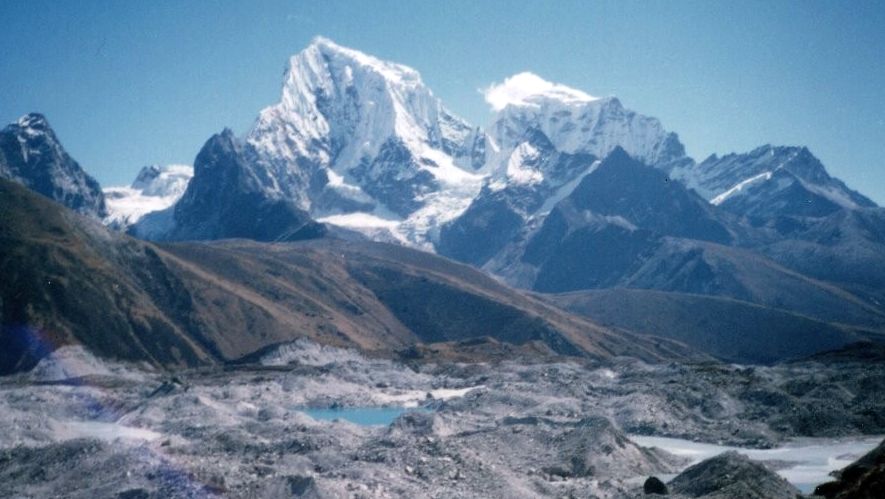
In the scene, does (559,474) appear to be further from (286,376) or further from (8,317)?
(8,317)

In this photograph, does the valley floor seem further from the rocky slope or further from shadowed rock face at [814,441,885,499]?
shadowed rock face at [814,441,885,499]

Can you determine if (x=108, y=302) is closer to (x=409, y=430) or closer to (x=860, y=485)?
(x=409, y=430)

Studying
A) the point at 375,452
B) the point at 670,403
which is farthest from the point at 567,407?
the point at 375,452

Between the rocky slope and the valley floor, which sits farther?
the rocky slope

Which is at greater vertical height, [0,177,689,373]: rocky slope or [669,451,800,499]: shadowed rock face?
[0,177,689,373]: rocky slope

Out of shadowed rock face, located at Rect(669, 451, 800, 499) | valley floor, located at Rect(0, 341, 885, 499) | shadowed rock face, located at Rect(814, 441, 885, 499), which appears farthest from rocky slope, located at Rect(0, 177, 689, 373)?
shadowed rock face, located at Rect(814, 441, 885, 499)

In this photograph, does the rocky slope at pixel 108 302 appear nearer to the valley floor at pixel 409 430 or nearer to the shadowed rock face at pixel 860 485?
the valley floor at pixel 409 430

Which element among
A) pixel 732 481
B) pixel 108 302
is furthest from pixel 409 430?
pixel 108 302
